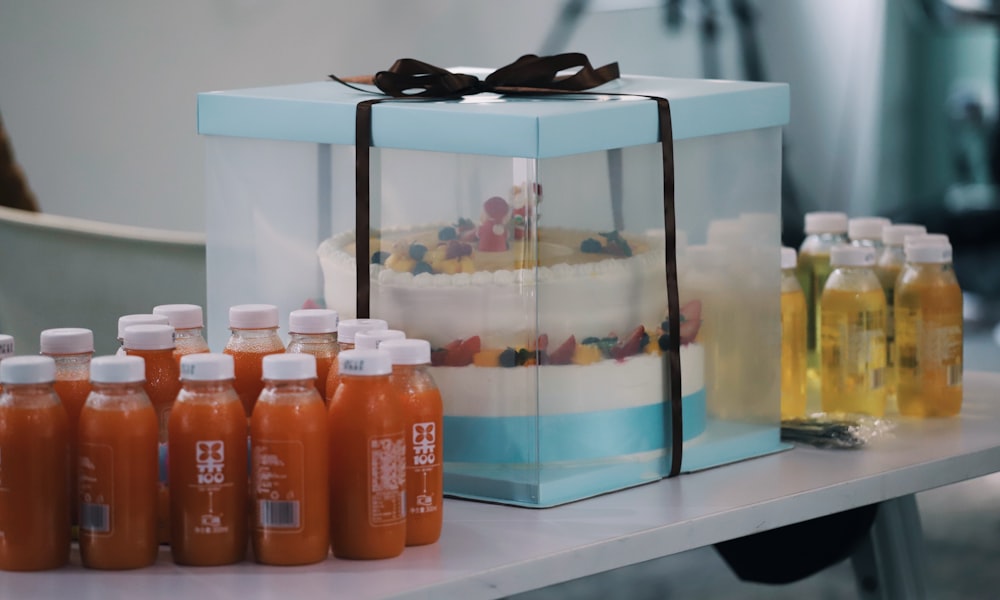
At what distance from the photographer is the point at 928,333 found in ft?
5.82

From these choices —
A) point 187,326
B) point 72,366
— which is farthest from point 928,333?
point 72,366

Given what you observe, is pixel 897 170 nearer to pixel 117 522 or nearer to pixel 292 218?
pixel 292 218

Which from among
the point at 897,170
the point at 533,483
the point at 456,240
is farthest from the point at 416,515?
the point at 897,170

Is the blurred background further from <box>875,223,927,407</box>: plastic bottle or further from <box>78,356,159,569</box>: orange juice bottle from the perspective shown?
<box>78,356,159,569</box>: orange juice bottle

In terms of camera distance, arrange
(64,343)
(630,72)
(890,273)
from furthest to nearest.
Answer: (630,72) → (890,273) → (64,343)

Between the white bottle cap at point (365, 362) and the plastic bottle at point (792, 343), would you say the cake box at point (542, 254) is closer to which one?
the plastic bottle at point (792, 343)

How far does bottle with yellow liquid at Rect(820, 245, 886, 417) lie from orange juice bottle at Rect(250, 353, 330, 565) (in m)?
0.77

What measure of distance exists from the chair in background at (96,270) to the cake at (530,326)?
1.15m

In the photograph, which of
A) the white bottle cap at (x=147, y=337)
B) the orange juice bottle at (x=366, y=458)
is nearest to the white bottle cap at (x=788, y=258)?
the orange juice bottle at (x=366, y=458)

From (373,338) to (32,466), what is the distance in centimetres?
31

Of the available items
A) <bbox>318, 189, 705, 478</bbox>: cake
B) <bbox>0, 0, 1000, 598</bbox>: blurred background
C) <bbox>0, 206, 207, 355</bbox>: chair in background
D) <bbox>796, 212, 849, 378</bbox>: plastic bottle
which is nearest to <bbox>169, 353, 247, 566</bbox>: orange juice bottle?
<bbox>318, 189, 705, 478</bbox>: cake

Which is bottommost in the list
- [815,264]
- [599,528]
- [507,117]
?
[599,528]

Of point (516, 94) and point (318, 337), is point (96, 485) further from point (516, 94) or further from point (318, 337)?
point (516, 94)

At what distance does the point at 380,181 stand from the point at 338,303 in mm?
140
